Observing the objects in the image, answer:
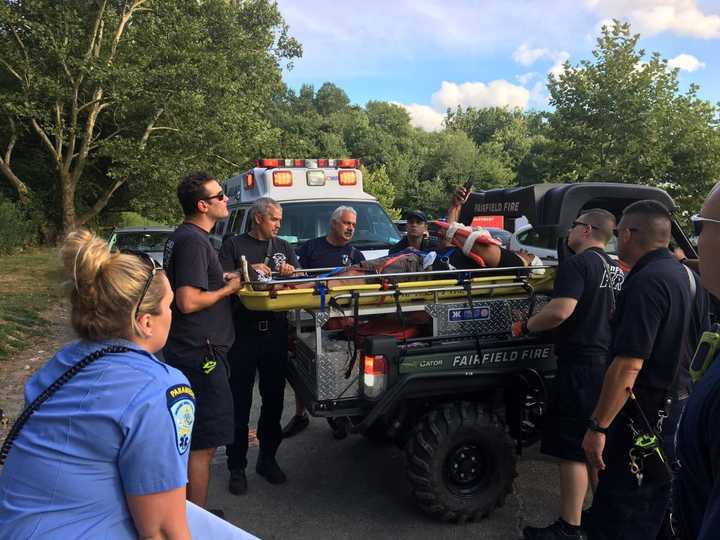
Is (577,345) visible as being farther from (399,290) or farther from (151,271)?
(151,271)

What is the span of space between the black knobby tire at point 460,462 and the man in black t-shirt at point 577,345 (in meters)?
0.31

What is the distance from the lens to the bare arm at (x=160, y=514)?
4.24ft

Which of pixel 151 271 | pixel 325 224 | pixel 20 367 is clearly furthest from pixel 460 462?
pixel 20 367

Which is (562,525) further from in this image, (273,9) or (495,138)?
(495,138)

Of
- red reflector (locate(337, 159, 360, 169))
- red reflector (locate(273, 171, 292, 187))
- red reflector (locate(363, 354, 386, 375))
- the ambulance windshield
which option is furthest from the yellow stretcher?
red reflector (locate(337, 159, 360, 169))

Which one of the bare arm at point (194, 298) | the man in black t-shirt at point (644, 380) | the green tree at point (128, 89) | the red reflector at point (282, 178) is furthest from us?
the green tree at point (128, 89)

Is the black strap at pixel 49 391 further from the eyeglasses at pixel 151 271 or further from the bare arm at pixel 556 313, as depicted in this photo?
the bare arm at pixel 556 313

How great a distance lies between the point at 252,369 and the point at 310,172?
12.0 feet

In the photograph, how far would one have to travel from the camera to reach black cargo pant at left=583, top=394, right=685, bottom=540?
2.49 m

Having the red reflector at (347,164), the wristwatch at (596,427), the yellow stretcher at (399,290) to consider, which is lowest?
the wristwatch at (596,427)

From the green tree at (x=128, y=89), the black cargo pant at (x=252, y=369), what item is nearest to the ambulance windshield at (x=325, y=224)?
the black cargo pant at (x=252, y=369)

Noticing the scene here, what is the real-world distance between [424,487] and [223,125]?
18188 millimetres

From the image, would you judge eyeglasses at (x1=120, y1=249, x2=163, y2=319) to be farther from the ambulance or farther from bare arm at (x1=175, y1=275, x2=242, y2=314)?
the ambulance

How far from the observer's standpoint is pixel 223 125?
19328mm
